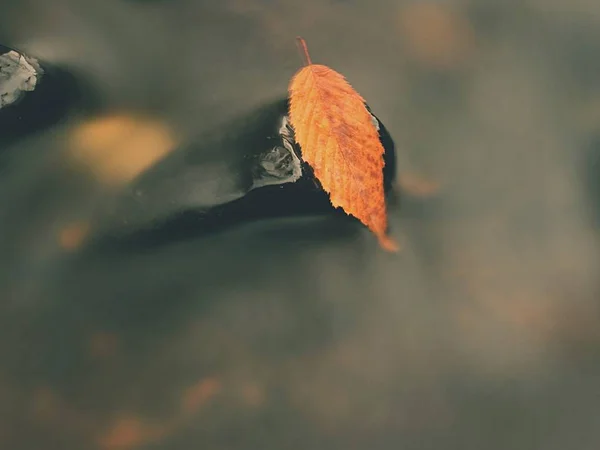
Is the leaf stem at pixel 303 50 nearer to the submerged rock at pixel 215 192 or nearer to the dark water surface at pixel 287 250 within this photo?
the dark water surface at pixel 287 250

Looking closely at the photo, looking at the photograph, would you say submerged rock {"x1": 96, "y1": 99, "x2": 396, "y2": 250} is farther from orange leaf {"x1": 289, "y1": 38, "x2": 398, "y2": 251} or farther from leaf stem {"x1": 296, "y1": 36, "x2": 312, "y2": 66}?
leaf stem {"x1": 296, "y1": 36, "x2": 312, "y2": 66}

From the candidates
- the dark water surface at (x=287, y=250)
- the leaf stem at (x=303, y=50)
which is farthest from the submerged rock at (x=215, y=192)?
the leaf stem at (x=303, y=50)

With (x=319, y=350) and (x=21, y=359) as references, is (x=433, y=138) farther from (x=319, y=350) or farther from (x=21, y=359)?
(x=21, y=359)

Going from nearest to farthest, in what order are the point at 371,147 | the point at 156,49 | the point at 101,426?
the point at 101,426 < the point at 371,147 < the point at 156,49

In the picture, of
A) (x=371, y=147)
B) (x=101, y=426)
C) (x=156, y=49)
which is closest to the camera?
(x=101, y=426)

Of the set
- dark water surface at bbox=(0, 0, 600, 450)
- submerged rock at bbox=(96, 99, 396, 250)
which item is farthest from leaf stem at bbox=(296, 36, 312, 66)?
submerged rock at bbox=(96, 99, 396, 250)

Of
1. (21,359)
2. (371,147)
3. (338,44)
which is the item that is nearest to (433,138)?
(371,147)
